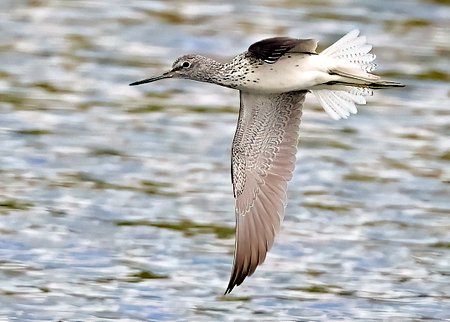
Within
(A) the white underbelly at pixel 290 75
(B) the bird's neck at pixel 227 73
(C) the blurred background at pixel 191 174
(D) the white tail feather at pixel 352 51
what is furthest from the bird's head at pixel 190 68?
(C) the blurred background at pixel 191 174

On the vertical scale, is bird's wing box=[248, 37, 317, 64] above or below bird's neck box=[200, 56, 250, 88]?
above

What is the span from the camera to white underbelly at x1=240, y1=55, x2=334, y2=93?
459 inches

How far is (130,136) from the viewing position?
17.8m

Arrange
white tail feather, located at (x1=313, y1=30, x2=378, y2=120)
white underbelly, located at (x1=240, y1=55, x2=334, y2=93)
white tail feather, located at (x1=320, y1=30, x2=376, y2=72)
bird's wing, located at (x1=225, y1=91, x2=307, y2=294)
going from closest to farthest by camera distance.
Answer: white underbelly, located at (x1=240, y1=55, x2=334, y2=93)
white tail feather, located at (x1=313, y1=30, x2=378, y2=120)
white tail feather, located at (x1=320, y1=30, x2=376, y2=72)
bird's wing, located at (x1=225, y1=91, x2=307, y2=294)

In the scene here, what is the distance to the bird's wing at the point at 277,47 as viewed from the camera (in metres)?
11.2

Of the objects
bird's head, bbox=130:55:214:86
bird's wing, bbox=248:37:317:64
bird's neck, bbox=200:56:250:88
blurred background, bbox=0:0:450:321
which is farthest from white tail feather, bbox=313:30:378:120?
blurred background, bbox=0:0:450:321

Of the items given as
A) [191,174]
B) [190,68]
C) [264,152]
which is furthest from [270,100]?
[191,174]

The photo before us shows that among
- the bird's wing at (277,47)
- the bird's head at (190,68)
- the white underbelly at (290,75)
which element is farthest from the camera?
the bird's head at (190,68)

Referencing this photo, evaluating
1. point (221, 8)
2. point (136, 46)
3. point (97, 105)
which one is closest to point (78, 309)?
point (97, 105)

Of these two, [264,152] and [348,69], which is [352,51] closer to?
[348,69]

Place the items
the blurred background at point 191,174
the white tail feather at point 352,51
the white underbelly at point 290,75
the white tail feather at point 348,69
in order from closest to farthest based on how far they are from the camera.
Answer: the white underbelly at point 290,75, the white tail feather at point 348,69, the white tail feather at point 352,51, the blurred background at point 191,174

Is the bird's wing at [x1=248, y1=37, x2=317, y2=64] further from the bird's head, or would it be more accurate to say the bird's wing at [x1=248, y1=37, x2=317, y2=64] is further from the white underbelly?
the bird's head

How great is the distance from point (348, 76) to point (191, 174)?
5.18 m

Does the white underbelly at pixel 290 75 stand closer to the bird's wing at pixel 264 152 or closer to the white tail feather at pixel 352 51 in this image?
the white tail feather at pixel 352 51
